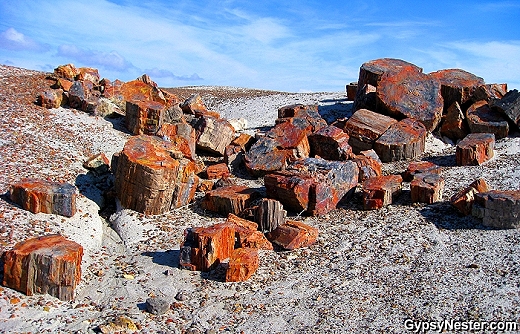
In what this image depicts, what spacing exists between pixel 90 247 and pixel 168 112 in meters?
5.05

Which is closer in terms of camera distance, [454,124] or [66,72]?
[454,124]

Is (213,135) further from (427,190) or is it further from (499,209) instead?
(499,209)

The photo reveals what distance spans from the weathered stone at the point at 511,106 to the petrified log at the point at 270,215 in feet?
22.4

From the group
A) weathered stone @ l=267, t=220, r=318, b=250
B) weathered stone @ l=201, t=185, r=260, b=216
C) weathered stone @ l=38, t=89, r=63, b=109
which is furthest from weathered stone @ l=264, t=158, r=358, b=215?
weathered stone @ l=38, t=89, r=63, b=109

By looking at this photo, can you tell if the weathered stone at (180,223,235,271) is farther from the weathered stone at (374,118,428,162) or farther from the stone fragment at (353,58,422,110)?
the stone fragment at (353,58,422,110)

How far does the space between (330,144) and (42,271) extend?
6.29 m

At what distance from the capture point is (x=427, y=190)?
821cm

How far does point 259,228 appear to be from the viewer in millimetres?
7617

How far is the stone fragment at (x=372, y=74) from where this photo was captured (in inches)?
480

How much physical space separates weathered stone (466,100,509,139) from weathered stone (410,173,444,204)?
362cm

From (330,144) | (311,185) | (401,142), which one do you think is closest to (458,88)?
(401,142)

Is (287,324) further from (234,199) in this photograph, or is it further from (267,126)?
(267,126)

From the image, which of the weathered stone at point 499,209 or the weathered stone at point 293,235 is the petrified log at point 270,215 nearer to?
the weathered stone at point 293,235

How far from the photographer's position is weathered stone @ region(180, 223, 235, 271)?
6.43 meters
